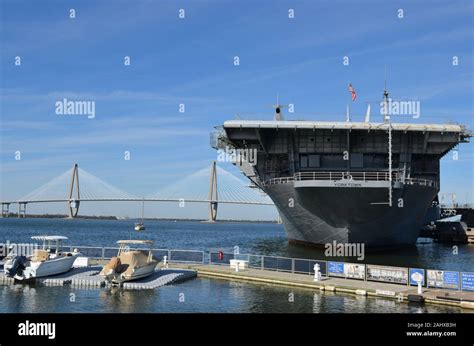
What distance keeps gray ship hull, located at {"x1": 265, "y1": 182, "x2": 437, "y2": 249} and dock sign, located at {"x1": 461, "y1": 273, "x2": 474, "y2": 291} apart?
614 inches

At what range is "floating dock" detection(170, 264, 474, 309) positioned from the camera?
22.7 meters

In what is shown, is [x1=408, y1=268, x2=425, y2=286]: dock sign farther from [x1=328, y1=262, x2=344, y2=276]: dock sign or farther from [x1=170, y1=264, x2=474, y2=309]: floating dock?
[x1=328, y1=262, x2=344, y2=276]: dock sign

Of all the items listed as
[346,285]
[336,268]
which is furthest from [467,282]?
[336,268]

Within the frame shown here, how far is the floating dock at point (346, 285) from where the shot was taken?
22.7 meters

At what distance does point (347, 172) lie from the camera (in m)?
44.8

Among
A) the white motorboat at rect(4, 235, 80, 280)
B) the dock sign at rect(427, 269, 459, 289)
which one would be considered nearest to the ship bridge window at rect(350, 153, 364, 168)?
the dock sign at rect(427, 269, 459, 289)

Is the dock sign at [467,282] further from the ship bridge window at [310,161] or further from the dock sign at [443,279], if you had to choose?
the ship bridge window at [310,161]

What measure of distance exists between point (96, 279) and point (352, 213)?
2162cm

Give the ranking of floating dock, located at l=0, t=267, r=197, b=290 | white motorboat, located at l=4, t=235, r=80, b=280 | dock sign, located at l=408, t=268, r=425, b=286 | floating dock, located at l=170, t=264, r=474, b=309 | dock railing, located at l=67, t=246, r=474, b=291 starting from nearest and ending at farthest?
floating dock, located at l=170, t=264, r=474, b=309, dock railing, located at l=67, t=246, r=474, b=291, dock sign, located at l=408, t=268, r=425, b=286, floating dock, located at l=0, t=267, r=197, b=290, white motorboat, located at l=4, t=235, r=80, b=280

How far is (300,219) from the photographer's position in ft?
151

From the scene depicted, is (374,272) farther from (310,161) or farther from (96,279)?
(310,161)
